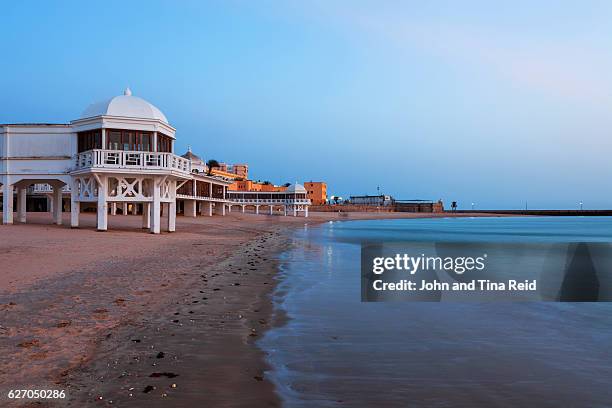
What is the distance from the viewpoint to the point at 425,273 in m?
17.2

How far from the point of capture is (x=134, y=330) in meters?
7.45

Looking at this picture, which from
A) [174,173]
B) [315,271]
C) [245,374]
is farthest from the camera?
[174,173]

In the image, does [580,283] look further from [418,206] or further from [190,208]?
[418,206]

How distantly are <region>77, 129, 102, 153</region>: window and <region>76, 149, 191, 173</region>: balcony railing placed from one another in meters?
0.54

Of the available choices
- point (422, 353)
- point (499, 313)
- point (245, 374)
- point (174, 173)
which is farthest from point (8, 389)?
point (174, 173)

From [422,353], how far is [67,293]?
677cm

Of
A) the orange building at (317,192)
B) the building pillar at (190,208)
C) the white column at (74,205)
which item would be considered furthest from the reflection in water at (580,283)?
the orange building at (317,192)

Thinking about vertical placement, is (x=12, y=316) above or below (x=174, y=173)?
below

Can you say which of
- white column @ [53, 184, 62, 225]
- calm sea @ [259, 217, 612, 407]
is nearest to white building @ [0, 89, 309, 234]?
white column @ [53, 184, 62, 225]

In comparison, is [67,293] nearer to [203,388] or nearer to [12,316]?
[12,316]

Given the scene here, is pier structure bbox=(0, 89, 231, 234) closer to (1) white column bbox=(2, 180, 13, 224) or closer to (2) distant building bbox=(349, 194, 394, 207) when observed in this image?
(1) white column bbox=(2, 180, 13, 224)

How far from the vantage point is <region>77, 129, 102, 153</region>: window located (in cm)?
2583

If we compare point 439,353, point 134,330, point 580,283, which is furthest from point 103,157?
point 439,353

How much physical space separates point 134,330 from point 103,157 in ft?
63.0
